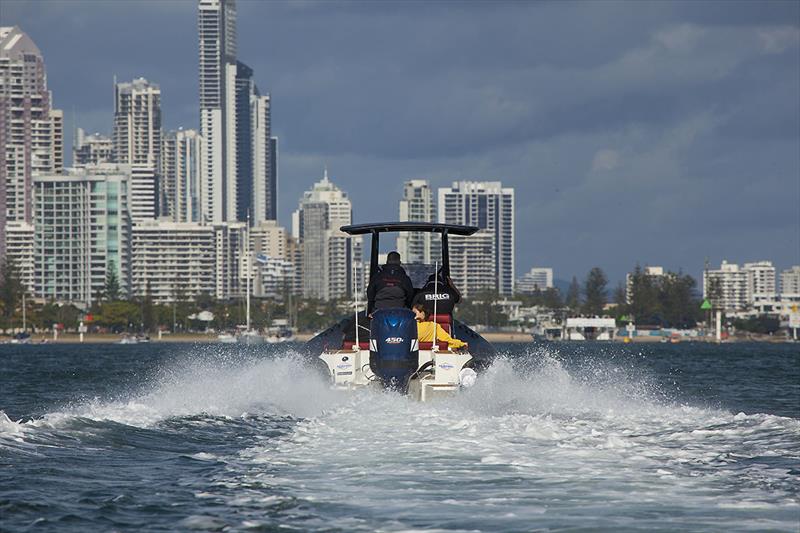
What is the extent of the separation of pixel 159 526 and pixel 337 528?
1.38 metres

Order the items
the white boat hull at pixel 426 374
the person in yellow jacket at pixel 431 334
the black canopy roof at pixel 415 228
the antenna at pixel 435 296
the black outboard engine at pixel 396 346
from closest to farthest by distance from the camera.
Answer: the white boat hull at pixel 426 374, the black outboard engine at pixel 396 346, the antenna at pixel 435 296, the person in yellow jacket at pixel 431 334, the black canopy roof at pixel 415 228

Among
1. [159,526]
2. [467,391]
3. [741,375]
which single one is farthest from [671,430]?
[741,375]

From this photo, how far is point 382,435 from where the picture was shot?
1633cm

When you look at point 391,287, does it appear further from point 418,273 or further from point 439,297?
point 418,273

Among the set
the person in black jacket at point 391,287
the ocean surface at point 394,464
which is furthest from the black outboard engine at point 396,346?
the person in black jacket at point 391,287

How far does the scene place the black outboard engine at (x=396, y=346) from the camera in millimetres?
20203

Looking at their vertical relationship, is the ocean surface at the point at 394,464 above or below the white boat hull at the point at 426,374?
below

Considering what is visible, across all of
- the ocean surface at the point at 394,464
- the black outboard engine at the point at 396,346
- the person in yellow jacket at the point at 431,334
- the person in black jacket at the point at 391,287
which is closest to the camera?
the ocean surface at the point at 394,464

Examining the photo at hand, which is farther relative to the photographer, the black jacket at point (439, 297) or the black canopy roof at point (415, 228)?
the black canopy roof at point (415, 228)

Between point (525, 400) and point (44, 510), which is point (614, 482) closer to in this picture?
point (44, 510)

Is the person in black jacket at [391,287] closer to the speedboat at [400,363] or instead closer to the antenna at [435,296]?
the antenna at [435,296]

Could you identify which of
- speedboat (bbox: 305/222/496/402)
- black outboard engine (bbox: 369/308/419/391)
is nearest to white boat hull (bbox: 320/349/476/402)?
speedboat (bbox: 305/222/496/402)

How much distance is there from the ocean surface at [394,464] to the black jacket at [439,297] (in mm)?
1234

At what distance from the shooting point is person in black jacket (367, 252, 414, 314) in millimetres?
21875
